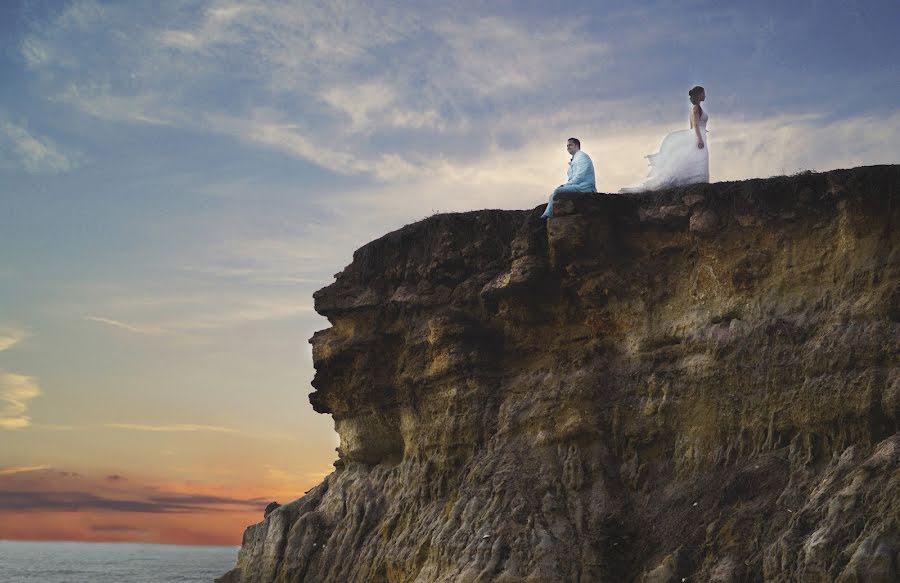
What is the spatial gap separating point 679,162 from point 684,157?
139 millimetres

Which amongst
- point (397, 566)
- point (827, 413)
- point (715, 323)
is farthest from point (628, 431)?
point (397, 566)

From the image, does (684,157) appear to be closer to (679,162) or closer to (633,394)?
(679,162)

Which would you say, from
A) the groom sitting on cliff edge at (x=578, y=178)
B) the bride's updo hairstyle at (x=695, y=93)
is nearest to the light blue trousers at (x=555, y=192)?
the groom sitting on cliff edge at (x=578, y=178)

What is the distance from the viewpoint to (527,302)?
2369 cm

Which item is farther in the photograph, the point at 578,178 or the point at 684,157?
the point at 578,178

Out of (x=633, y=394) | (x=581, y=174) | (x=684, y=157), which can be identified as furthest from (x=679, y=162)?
(x=633, y=394)

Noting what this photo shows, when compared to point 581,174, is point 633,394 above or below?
below

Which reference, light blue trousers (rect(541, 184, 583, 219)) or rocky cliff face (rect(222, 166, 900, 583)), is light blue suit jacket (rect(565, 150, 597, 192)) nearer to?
light blue trousers (rect(541, 184, 583, 219))

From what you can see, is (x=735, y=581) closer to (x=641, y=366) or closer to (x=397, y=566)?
(x=641, y=366)

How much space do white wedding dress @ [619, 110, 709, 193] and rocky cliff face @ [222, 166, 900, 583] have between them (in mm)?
532

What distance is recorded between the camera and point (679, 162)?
22500 millimetres

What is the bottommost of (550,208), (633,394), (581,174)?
(633,394)

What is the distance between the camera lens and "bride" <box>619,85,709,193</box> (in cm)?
2234

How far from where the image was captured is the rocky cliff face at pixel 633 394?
18.5 m
